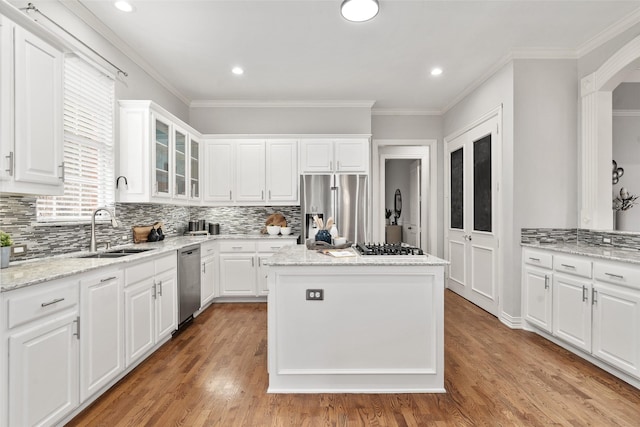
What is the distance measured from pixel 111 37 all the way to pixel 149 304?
99.4 inches

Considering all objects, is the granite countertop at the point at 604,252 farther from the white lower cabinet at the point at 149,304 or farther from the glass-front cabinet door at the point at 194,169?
the glass-front cabinet door at the point at 194,169

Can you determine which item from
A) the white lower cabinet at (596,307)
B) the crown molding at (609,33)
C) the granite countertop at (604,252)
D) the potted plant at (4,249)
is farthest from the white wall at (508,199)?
the potted plant at (4,249)

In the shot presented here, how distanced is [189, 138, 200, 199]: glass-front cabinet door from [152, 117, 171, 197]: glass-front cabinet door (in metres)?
0.64

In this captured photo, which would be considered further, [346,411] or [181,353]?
[181,353]

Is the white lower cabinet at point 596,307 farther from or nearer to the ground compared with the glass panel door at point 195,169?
nearer to the ground

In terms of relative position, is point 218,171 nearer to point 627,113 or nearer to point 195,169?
point 195,169

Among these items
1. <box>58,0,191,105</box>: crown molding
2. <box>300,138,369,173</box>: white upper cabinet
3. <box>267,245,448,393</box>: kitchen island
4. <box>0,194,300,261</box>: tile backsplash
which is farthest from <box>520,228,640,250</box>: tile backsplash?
<box>58,0,191,105</box>: crown molding

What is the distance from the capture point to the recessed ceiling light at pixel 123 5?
101 inches

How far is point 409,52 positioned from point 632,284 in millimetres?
2790

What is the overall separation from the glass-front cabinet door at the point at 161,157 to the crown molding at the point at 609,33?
4484mm

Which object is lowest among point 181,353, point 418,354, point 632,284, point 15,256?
point 181,353

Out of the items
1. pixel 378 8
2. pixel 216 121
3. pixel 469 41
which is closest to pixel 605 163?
pixel 469 41

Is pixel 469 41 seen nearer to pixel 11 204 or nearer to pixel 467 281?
pixel 467 281

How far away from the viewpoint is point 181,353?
2836 millimetres
